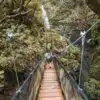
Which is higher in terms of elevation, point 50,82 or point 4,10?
point 4,10

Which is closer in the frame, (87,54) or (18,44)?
(18,44)

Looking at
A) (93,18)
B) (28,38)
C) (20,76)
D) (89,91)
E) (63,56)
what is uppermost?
(93,18)

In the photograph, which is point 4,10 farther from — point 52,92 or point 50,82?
point 52,92

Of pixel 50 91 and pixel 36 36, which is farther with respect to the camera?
pixel 36 36

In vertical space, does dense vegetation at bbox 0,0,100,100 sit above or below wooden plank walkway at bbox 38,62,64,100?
above

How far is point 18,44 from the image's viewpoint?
228 inches

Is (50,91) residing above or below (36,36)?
below

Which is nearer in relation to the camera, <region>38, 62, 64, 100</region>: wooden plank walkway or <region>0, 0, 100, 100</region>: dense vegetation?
<region>38, 62, 64, 100</region>: wooden plank walkway

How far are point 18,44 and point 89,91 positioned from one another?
1.99m

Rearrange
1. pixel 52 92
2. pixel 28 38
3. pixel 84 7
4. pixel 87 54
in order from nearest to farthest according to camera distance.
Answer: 1. pixel 52 92
2. pixel 28 38
3. pixel 84 7
4. pixel 87 54

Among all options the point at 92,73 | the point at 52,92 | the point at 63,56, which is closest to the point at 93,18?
the point at 63,56

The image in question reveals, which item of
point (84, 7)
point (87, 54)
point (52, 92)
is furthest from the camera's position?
point (87, 54)

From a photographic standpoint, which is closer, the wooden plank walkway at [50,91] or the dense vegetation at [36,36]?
the wooden plank walkway at [50,91]

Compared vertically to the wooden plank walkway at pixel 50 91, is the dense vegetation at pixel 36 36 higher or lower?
higher
